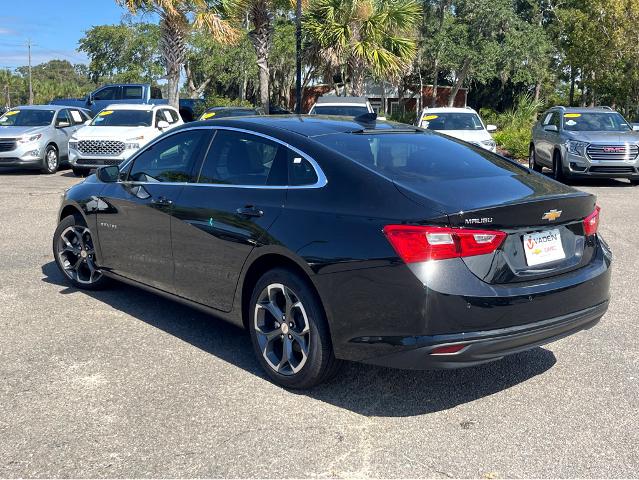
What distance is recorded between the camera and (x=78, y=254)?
6422 mm

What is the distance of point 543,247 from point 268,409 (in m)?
1.75

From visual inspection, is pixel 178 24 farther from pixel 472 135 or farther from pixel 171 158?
pixel 171 158

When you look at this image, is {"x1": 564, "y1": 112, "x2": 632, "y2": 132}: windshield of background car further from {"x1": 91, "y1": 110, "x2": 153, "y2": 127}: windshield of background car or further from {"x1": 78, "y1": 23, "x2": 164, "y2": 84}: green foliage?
{"x1": 78, "y1": 23, "x2": 164, "y2": 84}: green foliage

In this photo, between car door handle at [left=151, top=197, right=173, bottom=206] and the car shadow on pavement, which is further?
car door handle at [left=151, top=197, right=173, bottom=206]

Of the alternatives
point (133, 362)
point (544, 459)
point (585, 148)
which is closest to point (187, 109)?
point (585, 148)

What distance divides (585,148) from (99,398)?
1292 cm

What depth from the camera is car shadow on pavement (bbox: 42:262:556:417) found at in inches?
165

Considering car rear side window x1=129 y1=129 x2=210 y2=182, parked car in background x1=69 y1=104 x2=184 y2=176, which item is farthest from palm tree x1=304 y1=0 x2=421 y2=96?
car rear side window x1=129 y1=129 x2=210 y2=182

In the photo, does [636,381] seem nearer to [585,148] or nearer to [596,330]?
[596,330]

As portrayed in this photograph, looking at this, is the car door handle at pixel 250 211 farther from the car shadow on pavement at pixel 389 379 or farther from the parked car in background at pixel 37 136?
the parked car in background at pixel 37 136

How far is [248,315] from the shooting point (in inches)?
183

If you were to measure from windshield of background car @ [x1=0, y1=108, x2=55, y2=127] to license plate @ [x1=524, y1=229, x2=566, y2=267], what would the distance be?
16363 millimetres

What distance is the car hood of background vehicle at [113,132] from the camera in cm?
1568

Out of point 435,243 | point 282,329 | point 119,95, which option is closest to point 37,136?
point 119,95
